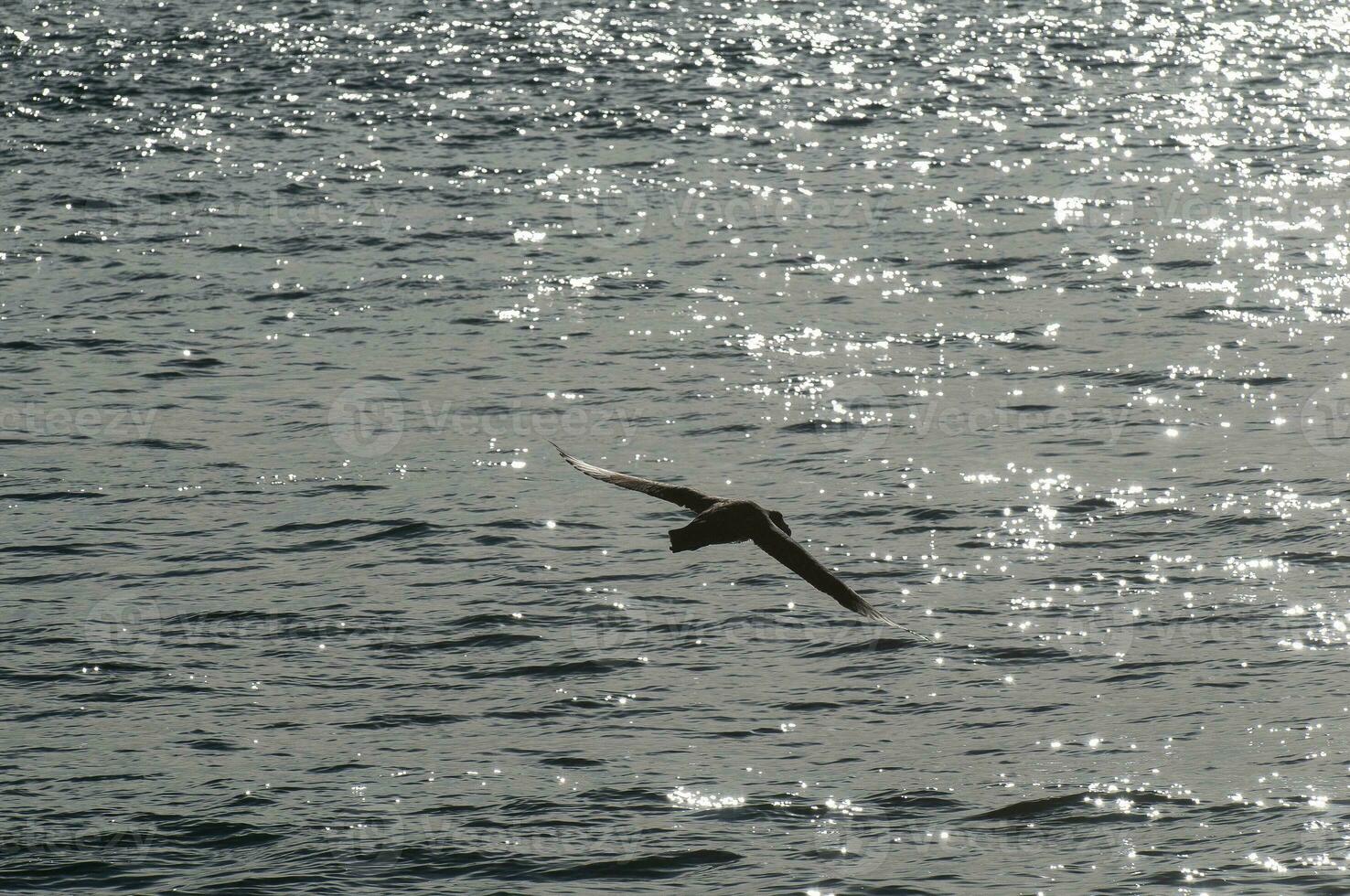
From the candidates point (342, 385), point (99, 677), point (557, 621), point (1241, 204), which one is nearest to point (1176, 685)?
point (557, 621)

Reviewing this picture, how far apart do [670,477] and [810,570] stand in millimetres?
9845

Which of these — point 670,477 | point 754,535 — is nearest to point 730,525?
point 754,535

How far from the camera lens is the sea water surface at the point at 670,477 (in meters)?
15.1

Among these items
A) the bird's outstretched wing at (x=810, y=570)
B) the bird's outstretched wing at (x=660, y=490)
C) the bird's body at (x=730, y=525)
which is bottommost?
the bird's outstretched wing at (x=810, y=570)

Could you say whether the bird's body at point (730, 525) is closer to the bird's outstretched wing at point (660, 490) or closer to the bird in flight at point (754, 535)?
the bird in flight at point (754, 535)

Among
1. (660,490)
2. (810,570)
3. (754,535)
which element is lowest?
(810,570)

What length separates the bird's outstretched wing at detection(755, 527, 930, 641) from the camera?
36.1ft

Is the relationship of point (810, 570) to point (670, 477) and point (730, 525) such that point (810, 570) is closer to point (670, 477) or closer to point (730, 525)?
point (730, 525)

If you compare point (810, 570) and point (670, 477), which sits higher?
point (670, 477)

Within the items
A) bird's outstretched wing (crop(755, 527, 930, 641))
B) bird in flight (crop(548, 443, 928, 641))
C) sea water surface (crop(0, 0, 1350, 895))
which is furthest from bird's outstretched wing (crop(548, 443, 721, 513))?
sea water surface (crop(0, 0, 1350, 895))

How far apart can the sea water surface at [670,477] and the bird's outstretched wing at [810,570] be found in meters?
3.45

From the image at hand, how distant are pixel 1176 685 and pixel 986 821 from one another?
2774 millimetres

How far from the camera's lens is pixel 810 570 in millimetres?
11398

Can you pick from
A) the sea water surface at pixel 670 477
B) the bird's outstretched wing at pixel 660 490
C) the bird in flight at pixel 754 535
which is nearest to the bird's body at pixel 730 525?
the bird in flight at pixel 754 535
